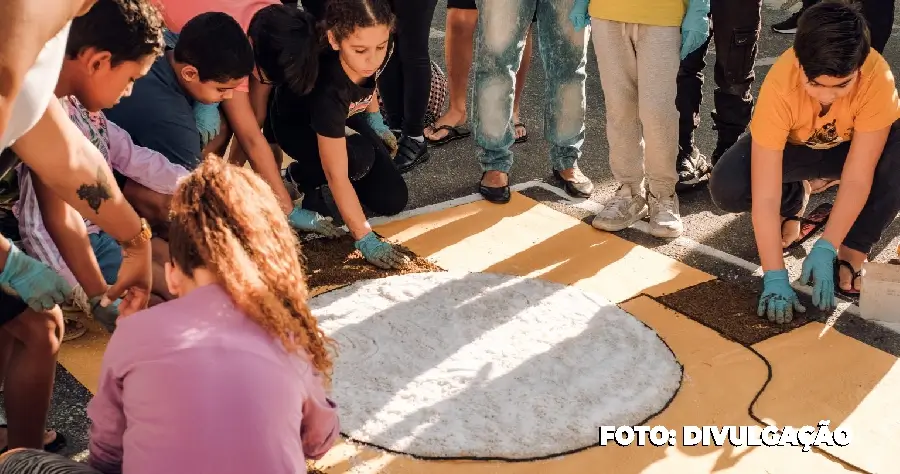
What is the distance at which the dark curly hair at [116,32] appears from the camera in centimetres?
211

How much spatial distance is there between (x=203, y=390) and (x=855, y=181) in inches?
89.3

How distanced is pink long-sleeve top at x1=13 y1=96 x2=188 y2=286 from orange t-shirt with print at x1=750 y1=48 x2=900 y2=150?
67.5 inches

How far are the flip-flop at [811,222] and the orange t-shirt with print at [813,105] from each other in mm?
491

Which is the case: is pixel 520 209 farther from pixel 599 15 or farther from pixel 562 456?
pixel 562 456

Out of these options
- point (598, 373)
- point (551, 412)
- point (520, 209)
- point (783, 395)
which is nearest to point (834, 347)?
point (783, 395)

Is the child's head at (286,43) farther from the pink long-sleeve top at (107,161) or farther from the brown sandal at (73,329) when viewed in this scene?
the brown sandal at (73,329)

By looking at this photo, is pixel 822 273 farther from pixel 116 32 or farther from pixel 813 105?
pixel 116 32

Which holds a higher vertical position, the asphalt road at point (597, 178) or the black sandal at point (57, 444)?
the black sandal at point (57, 444)

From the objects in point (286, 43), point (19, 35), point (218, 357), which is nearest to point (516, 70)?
point (286, 43)

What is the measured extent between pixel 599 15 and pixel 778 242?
1.03 meters

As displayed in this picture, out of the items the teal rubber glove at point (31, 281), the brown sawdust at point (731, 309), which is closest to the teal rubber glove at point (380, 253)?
the brown sawdust at point (731, 309)

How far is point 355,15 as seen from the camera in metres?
3.21

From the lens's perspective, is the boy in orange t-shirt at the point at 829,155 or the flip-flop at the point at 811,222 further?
the flip-flop at the point at 811,222

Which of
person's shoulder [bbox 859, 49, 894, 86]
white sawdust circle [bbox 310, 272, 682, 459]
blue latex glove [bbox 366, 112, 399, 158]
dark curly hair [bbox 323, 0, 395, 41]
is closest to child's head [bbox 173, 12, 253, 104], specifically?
dark curly hair [bbox 323, 0, 395, 41]
